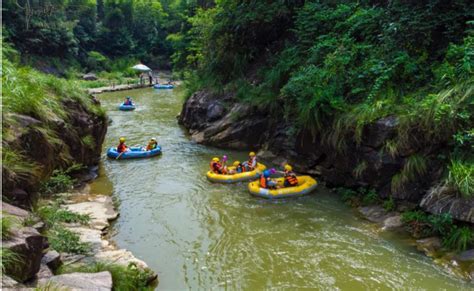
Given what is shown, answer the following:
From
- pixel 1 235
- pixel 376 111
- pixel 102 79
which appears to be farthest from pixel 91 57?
pixel 1 235

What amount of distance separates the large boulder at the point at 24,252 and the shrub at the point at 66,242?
166 centimetres

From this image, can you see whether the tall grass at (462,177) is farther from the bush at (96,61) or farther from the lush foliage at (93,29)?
the bush at (96,61)

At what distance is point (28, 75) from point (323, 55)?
741cm

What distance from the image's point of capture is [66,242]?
645 centimetres

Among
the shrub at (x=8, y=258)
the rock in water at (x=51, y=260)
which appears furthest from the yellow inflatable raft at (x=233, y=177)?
the shrub at (x=8, y=258)

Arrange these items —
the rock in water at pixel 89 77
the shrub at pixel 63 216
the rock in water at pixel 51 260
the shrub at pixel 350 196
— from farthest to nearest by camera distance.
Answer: the rock in water at pixel 89 77, the shrub at pixel 350 196, the shrub at pixel 63 216, the rock in water at pixel 51 260

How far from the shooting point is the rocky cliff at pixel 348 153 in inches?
302

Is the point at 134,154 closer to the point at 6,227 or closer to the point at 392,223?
the point at 392,223

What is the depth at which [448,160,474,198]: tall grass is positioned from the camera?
21.8 ft

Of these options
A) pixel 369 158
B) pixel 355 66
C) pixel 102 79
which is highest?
pixel 355 66

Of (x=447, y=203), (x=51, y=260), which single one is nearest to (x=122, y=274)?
(x=51, y=260)

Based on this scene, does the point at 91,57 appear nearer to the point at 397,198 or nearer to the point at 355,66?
the point at 355,66

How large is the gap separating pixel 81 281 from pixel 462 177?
5886mm

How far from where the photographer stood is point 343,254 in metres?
7.06
